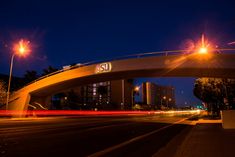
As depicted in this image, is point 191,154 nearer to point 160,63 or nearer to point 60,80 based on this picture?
point 160,63

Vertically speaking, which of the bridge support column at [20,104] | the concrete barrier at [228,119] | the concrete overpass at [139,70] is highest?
the concrete overpass at [139,70]

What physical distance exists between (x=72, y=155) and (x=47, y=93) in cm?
3850

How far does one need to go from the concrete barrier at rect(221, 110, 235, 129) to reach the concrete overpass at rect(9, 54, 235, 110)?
7731 millimetres

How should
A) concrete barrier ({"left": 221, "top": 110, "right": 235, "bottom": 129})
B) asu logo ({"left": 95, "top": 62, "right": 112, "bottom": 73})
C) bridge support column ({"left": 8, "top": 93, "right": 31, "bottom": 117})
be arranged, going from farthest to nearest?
bridge support column ({"left": 8, "top": 93, "right": 31, "bottom": 117}) < asu logo ({"left": 95, "top": 62, "right": 112, "bottom": 73}) < concrete barrier ({"left": 221, "top": 110, "right": 235, "bottom": 129})


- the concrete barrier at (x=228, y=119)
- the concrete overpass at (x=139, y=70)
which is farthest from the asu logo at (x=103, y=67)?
the concrete barrier at (x=228, y=119)

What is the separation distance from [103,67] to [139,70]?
4792 mm

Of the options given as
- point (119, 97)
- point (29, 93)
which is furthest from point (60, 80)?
point (119, 97)

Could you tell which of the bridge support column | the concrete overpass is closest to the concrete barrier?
the concrete overpass

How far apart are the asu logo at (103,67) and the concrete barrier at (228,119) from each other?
645 inches

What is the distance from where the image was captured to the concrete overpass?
26.6 metres

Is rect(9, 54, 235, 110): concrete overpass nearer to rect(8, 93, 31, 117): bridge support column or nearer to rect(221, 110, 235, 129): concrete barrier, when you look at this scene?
rect(8, 93, 31, 117): bridge support column

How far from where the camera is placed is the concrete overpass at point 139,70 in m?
26.6

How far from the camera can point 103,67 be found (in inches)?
1308

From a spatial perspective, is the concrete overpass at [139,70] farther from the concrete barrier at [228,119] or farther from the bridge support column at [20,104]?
the concrete barrier at [228,119]
